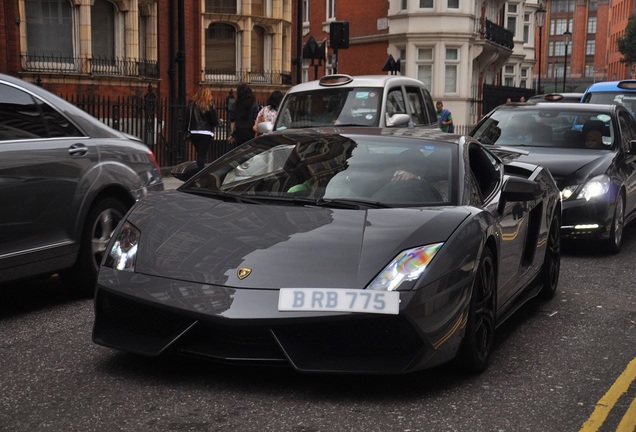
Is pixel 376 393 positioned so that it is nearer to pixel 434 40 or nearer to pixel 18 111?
pixel 18 111

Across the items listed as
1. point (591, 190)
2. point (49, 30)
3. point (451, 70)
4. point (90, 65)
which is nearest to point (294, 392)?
point (591, 190)

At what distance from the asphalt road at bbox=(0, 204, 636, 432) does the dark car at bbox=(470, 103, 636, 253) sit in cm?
402

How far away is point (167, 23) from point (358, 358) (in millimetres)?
26877

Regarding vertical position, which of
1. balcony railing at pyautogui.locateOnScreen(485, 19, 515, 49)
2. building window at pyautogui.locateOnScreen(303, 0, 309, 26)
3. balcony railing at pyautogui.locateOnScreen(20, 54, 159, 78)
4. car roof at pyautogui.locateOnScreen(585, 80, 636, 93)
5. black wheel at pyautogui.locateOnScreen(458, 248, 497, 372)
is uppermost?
building window at pyautogui.locateOnScreen(303, 0, 309, 26)

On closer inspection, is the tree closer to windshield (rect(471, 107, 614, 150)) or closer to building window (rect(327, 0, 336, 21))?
building window (rect(327, 0, 336, 21))

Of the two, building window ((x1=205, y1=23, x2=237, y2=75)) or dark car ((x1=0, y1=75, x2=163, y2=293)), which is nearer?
dark car ((x1=0, y1=75, x2=163, y2=293))

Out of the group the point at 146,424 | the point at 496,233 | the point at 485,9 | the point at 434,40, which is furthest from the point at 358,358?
the point at 485,9

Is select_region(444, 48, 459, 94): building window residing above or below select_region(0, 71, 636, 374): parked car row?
above

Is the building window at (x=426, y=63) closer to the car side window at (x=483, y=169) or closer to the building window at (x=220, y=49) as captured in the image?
the building window at (x=220, y=49)

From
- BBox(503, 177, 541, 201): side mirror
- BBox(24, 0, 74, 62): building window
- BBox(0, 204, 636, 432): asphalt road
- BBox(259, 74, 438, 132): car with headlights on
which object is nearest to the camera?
BBox(0, 204, 636, 432): asphalt road

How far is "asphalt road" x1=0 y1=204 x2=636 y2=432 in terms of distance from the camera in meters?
4.33

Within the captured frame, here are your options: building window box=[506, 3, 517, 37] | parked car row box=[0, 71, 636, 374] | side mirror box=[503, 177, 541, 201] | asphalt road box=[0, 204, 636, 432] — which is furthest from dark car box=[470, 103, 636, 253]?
building window box=[506, 3, 517, 37]

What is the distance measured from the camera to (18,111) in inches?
263

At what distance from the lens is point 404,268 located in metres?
4.68
